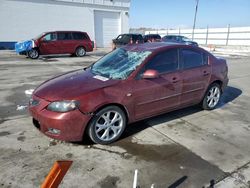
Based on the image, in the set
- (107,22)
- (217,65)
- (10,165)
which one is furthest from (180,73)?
(107,22)

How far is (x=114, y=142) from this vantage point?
12.7ft

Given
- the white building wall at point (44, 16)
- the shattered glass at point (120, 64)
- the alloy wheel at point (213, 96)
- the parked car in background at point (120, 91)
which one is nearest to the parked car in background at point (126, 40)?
the white building wall at point (44, 16)

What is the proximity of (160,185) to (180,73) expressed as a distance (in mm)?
2371

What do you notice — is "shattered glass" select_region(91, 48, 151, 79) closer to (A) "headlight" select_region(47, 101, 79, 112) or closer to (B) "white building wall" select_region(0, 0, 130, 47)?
(A) "headlight" select_region(47, 101, 79, 112)

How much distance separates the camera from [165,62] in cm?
440

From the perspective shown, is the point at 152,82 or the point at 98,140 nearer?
the point at 98,140

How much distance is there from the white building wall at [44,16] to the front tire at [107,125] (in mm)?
20148

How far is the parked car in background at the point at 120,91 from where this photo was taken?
3451mm

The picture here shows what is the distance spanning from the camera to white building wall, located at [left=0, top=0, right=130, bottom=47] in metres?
20.2

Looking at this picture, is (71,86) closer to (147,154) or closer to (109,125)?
(109,125)

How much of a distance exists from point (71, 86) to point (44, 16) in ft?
66.3

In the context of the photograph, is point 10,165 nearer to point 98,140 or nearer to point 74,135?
point 74,135

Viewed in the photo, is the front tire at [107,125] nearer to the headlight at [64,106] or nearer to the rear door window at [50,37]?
the headlight at [64,106]

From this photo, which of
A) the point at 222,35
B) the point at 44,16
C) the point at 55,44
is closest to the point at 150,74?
the point at 55,44
